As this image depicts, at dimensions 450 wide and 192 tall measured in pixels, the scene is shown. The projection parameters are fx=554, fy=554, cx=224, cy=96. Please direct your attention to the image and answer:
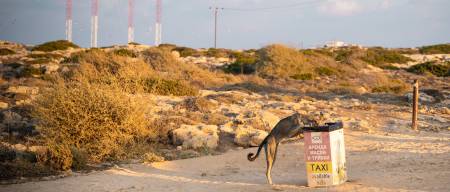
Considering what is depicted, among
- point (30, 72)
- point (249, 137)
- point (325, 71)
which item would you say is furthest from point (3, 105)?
point (325, 71)

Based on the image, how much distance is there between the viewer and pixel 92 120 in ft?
39.8

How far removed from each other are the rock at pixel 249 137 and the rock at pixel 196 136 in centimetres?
51

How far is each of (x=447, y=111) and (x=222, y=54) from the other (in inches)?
1203

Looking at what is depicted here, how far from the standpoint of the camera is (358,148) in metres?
11.7

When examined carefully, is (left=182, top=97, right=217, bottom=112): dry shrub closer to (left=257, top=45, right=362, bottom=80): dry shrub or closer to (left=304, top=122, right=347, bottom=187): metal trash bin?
(left=304, top=122, right=347, bottom=187): metal trash bin

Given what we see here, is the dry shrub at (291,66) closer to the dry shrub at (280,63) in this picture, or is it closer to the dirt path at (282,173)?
the dry shrub at (280,63)

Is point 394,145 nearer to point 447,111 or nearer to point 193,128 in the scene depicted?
point 193,128

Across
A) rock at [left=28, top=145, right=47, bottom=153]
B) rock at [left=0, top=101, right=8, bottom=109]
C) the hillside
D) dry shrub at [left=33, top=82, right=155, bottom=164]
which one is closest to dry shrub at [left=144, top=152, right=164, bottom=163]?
the hillside

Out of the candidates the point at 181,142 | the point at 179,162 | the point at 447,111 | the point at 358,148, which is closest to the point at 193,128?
the point at 181,142

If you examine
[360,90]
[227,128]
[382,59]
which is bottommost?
[227,128]

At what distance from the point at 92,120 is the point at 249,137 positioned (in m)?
3.53

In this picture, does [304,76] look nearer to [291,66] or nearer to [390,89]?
[291,66]

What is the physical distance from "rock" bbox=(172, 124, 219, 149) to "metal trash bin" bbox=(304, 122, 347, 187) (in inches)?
182

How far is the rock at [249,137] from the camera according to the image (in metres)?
12.5
